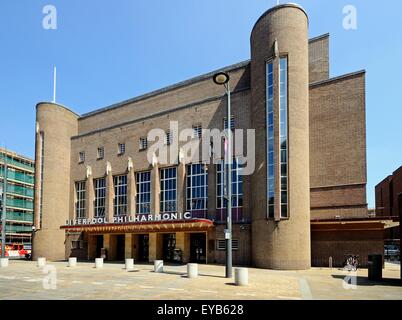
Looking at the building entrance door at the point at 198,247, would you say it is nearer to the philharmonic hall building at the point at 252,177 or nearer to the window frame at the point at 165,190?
the philharmonic hall building at the point at 252,177

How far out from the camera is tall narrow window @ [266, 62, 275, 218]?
2670 centimetres

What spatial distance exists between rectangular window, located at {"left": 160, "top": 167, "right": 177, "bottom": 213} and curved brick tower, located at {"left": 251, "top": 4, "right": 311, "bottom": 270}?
8.21 meters

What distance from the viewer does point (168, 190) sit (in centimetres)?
3441

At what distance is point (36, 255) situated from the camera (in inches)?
1592

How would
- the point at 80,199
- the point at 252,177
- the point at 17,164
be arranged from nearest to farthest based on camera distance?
1. the point at 252,177
2. the point at 80,199
3. the point at 17,164

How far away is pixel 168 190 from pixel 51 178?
15.2 metres

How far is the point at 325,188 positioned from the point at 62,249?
93.9 feet

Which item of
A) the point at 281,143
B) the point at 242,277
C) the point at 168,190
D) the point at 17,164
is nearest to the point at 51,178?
the point at 168,190

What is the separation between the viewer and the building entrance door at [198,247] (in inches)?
1256

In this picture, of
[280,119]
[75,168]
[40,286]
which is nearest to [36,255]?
[75,168]

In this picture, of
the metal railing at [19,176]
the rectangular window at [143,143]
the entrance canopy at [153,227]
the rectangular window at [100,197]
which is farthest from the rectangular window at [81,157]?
the metal railing at [19,176]

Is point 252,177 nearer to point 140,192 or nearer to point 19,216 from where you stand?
point 140,192

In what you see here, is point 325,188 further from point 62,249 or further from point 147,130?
point 62,249

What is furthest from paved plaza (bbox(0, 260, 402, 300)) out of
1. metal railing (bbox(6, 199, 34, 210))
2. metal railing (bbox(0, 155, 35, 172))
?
metal railing (bbox(0, 155, 35, 172))
